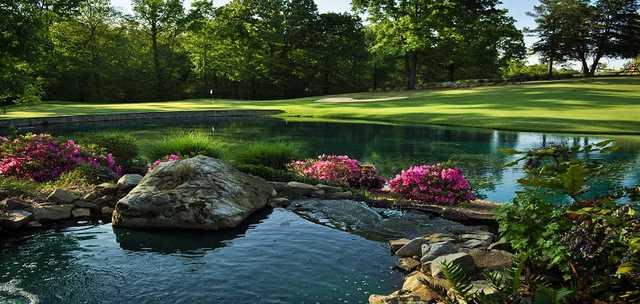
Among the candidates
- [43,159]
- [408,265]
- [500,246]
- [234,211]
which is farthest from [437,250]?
[43,159]

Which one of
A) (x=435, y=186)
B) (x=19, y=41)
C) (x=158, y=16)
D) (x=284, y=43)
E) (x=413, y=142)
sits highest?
(x=158, y=16)

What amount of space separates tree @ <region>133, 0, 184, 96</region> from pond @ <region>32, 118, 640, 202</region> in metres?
30.2

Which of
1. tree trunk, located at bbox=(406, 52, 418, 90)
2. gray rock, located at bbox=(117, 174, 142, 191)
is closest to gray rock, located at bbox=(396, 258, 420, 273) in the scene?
gray rock, located at bbox=(117, 174, 142, 191)

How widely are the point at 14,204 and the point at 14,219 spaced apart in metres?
0.74

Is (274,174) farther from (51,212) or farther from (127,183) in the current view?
(51,212)

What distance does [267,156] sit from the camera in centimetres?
1413

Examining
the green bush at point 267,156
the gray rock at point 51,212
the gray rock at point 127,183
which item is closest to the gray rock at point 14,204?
the gray rock at point 51,212

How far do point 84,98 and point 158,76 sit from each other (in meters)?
8.33

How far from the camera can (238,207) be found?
950cm

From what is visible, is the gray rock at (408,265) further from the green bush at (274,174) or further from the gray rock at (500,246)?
the green bush at (274,174)

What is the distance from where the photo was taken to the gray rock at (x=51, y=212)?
30.5 feet

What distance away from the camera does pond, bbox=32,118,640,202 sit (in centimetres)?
1434

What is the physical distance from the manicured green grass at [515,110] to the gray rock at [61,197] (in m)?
20.0

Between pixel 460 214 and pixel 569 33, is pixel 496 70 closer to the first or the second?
pixel 569 33
